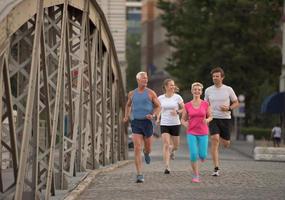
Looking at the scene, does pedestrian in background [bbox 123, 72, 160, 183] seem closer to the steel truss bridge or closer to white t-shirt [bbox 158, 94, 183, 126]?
the steel truss bridge

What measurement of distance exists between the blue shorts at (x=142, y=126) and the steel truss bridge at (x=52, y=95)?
3.44ft

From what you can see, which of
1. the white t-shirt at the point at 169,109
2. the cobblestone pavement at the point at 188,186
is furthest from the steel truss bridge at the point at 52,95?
the white t-shirt at the point at 169,109

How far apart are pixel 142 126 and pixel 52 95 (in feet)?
5.04

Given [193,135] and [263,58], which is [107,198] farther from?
[263,58]

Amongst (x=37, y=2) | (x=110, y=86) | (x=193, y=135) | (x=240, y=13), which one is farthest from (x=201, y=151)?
(x=240, y=13)

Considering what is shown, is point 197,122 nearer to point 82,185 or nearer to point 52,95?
point 82,185

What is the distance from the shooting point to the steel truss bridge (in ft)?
32.1

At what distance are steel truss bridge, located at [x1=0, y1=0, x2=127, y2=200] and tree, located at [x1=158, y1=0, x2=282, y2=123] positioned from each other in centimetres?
3431

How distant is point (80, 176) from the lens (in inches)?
614

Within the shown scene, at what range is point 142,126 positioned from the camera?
47.4 feet

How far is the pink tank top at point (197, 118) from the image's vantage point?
14.4 metres

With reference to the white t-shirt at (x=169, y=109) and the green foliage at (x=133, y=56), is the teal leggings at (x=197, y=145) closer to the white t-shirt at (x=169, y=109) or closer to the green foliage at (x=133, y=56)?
the white t-shirt at (x=169, y=109)

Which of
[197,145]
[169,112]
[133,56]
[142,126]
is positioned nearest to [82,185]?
[142,126]

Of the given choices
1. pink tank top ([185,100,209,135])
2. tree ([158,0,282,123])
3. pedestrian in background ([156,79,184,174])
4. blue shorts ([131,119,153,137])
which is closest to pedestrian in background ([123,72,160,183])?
blue shorts ([131,119,153,137])
